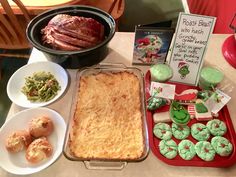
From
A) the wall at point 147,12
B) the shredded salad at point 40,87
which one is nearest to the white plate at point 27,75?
the shredded salad at point 40,87

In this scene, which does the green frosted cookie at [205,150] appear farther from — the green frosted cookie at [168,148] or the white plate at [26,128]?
the white plate at [26,128]

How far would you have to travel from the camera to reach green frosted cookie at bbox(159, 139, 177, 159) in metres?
0.76

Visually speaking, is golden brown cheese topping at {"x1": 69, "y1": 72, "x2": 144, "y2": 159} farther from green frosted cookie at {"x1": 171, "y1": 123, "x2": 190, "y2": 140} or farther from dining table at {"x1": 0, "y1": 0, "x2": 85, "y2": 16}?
dining table at {"x1": 0, "y1": 0, "x2": 85, "y2": 16}

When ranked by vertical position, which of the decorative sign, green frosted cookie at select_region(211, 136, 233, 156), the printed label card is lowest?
green frosted cookie at select_region(211, 136, 233, 156)

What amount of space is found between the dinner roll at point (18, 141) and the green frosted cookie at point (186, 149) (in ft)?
1.48

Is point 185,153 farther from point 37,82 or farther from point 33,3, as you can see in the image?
point 33,3

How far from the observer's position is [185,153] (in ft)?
2.49

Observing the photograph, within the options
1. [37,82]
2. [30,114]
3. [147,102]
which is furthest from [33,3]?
[147,102]

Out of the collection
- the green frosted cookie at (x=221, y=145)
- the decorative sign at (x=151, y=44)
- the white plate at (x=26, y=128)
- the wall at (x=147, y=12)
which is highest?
the decorative sign at (x=151, y=44)

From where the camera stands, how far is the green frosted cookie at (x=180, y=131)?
804 millimetres

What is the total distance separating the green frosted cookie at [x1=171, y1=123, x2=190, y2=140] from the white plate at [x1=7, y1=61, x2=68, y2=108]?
0.40 metres

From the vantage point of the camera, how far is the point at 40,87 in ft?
3.06

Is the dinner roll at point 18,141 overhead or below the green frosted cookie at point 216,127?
below

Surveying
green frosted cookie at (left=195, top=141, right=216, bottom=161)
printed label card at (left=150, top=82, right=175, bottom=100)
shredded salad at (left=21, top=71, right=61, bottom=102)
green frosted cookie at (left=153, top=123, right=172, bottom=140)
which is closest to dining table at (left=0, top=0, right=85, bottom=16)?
shredded salad at (left=21, top=71, right=61, bottom=102)
